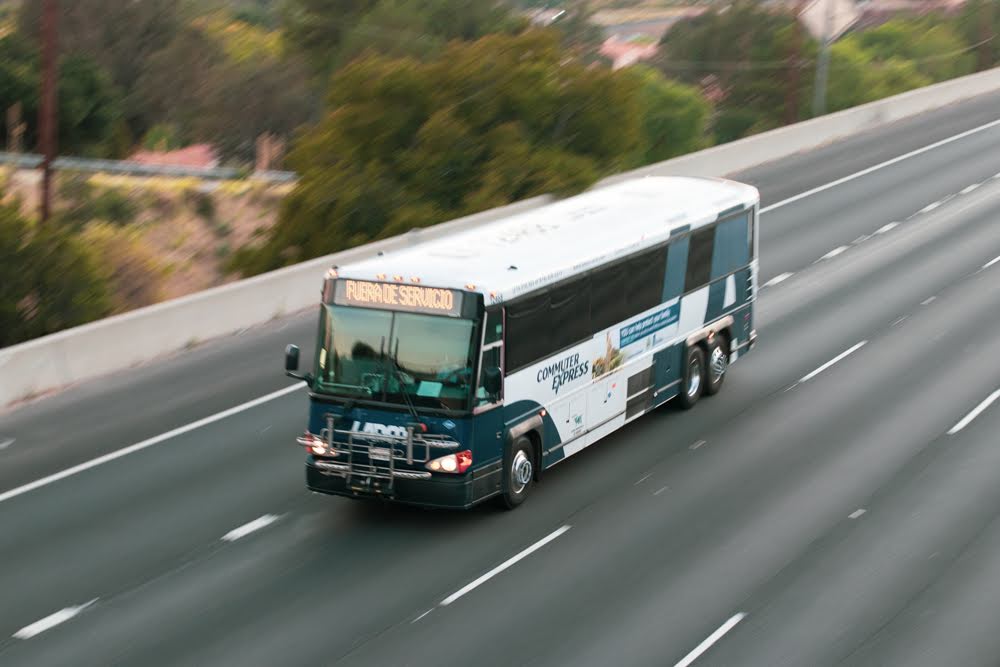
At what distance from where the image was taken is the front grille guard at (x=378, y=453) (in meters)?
15.8

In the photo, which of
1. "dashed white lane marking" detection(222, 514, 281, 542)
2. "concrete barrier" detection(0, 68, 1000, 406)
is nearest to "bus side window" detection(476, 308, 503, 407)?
"dashed white lane marking" detection(222, 514, 281, 542)

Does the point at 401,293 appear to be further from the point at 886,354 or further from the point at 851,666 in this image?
the point at 886,354

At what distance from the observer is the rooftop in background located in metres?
68.4

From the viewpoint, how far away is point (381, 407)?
15.8m

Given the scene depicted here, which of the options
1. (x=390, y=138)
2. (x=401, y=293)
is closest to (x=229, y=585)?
(x=401, y=293)

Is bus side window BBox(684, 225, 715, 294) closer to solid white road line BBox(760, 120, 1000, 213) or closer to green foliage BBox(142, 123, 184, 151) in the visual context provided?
solid white road line BBox(760, 120, 1000, 213)

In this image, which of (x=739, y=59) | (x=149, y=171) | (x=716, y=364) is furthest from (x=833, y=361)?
(x=739, y=59)

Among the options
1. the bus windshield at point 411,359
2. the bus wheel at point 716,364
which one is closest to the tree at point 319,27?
the bus wheel at point 716,364

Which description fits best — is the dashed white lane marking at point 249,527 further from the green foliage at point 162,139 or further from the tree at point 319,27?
the green foliage at point 162,139

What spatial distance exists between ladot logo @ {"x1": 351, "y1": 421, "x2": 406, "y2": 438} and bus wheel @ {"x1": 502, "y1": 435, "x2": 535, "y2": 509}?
133 centimetres

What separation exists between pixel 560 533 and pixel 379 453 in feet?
7.12

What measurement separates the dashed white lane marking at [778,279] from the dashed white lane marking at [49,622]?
57.1ft

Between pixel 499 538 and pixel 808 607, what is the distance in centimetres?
351

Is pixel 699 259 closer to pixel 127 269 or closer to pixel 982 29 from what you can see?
A: pixel 127 269
